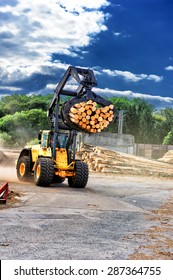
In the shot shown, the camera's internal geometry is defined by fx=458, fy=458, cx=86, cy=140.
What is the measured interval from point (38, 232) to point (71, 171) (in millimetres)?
9959

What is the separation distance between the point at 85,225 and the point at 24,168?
34.3 ft

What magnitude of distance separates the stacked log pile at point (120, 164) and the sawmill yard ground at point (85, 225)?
338 inches

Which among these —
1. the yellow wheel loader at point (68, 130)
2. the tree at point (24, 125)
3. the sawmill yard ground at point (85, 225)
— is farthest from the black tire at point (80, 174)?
the tree at point (24, 125)

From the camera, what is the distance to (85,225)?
10.5 meters

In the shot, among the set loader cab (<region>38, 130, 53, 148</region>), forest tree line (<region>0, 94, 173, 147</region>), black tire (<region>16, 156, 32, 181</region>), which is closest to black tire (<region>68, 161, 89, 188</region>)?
loader cab (<region>38, 130, 53, 148</region>)

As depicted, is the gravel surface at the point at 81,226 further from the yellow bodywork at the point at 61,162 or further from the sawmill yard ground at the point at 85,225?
the yellow bodywork at the point at 61,162

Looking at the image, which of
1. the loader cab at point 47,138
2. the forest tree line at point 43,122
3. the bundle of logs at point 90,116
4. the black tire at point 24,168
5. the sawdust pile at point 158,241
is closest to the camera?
the sawdust pile at point 158,241

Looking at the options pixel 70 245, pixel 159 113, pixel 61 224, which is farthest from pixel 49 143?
pixel 159 113

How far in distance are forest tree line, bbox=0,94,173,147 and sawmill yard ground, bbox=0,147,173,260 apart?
37134 millimetres

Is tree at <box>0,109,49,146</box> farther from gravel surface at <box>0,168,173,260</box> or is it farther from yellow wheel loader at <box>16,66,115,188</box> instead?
gravel surface at <box>0,168,173,260</box>

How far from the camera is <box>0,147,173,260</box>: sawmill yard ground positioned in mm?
7816

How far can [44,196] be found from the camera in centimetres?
1548

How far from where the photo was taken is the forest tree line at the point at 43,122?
60.1 meters
